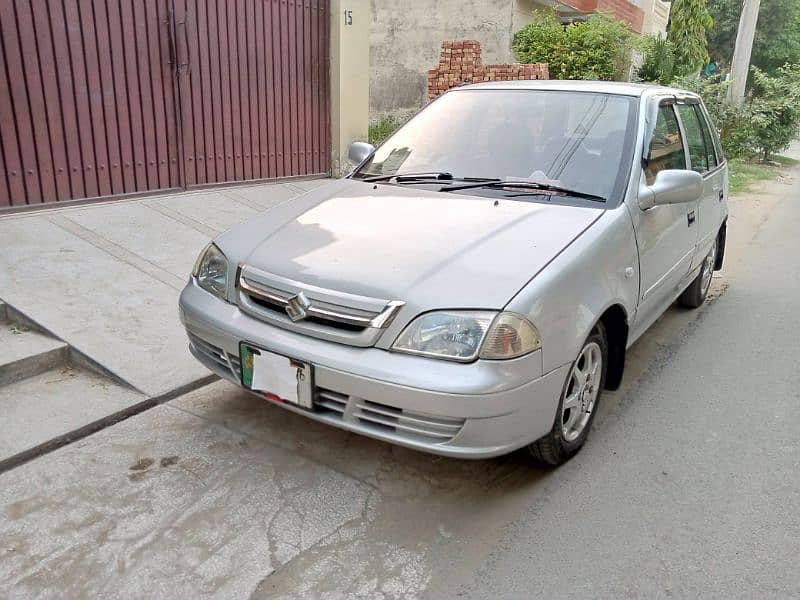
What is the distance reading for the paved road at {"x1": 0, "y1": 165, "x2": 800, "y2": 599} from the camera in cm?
245

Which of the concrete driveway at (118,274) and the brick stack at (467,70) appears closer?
the concrete driveway at (118,274)

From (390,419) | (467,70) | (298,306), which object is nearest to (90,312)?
(298,306)

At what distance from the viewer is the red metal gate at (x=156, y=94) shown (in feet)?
18.4

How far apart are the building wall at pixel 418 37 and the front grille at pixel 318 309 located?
1261 cm

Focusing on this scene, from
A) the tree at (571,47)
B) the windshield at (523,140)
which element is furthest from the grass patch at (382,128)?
the windshield at (523,140)

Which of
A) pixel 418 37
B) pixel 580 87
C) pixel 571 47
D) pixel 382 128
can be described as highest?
pixel 418 37

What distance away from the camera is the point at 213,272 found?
331 cm

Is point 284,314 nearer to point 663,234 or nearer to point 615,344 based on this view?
point 615,344

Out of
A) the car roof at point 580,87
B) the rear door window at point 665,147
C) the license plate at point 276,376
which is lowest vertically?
the license plate at point 276,376

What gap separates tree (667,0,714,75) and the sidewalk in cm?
1507

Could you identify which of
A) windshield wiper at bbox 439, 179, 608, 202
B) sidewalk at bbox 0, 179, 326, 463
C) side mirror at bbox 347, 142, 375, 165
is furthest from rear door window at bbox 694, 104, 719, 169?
sidewalk at bbox 0, 179, 326, 463

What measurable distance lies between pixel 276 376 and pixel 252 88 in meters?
5.41

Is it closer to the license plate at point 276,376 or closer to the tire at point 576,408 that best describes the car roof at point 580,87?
the tire at point 576,408

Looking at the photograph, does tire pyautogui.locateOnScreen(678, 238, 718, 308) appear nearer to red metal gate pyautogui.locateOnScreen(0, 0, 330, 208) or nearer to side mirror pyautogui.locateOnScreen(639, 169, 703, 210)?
side mirror pyautogui.locateOnScreen(639, 169, 703, 210)
